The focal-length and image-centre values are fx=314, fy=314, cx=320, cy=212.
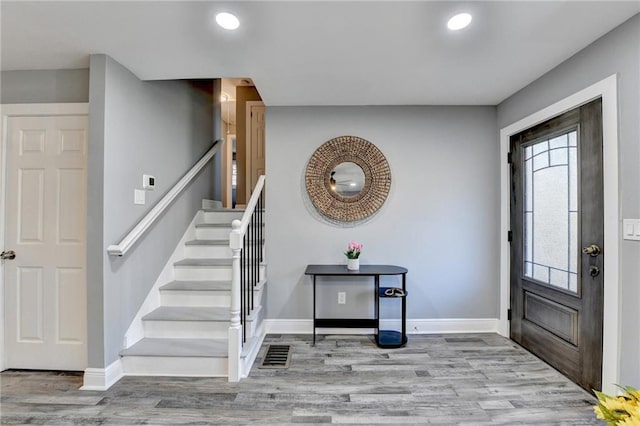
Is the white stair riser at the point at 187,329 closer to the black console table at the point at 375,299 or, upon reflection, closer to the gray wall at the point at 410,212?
the gray wall at the point at 410,212

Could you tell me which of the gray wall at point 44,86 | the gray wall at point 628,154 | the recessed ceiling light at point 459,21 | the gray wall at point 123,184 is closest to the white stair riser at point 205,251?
the gray wall at point 123,184

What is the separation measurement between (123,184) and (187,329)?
1.29 m

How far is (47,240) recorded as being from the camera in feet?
8.01

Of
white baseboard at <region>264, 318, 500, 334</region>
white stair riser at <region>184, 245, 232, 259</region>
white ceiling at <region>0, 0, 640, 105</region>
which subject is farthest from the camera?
white stair riser at <region>184, 245, 232, 259</region>

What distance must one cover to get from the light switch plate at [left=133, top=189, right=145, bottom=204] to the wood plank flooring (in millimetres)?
1373

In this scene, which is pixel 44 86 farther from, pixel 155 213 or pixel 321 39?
pixel 321 39

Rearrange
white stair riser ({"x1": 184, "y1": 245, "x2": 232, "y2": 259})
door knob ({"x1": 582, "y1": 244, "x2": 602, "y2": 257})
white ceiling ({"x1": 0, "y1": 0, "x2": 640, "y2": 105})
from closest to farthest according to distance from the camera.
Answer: white ceiling ({"x1": 0, "y1": 0, "x2": 640, "y2": 105}) → door knob ({"x1": 582, "y1": 244, "x2": 602, "y2": 257}) → white stair riser ({"x1": 184, "y1": 245, "x2": 232, "y2": 259})

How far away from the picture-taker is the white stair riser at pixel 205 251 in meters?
3.41

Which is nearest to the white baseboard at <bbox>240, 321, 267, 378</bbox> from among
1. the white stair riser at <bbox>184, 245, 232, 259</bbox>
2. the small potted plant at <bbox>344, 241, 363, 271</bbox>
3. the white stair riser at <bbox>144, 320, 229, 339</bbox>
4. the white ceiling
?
the white stair riser at <bbox>144, 320, 229, 339</bbox>

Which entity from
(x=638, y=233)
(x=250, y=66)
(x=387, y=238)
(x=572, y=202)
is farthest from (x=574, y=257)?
(x=250, y=66)

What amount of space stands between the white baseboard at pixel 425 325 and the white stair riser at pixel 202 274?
679 millimetres

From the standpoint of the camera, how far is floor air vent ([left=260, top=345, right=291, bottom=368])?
258 centimetres

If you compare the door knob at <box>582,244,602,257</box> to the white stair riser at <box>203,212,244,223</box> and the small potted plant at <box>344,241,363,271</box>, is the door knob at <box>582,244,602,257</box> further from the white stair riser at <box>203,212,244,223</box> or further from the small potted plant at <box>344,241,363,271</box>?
the white stair riser at <box>203,212,244,223</box>

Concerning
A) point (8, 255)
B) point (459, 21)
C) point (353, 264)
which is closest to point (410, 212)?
point (353, 264)
